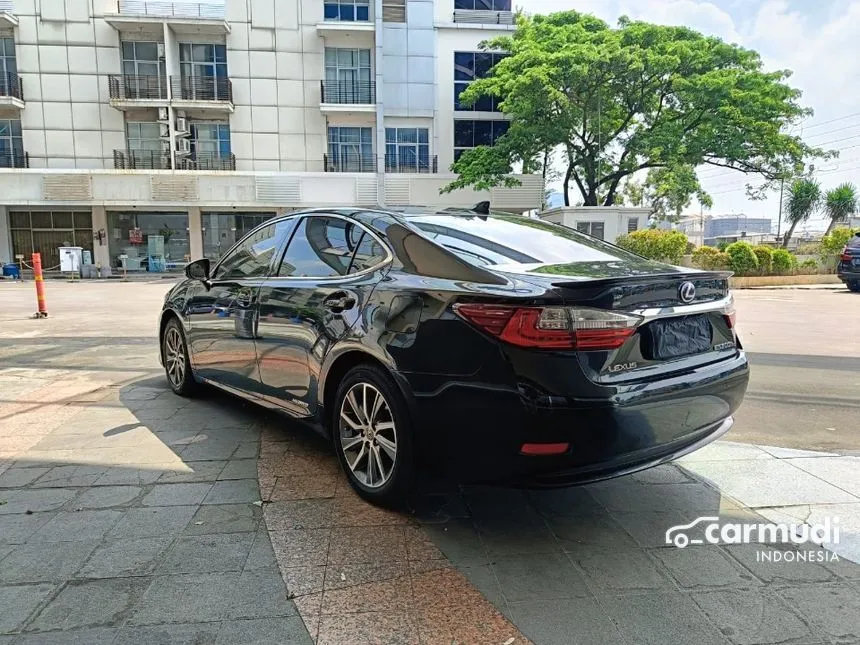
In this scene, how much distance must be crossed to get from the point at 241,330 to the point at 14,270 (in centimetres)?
3016

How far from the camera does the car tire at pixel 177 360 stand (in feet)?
17.5

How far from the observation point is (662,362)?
2.87 meters

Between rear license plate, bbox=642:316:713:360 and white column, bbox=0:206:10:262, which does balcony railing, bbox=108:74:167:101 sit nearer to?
white column, bbox=0:206:10:262

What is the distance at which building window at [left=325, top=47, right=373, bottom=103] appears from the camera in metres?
30.6

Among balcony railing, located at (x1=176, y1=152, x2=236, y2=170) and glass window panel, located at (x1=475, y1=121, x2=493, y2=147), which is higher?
glass window panel, located at (x1=475, y1=121, x2=493, y2=147)

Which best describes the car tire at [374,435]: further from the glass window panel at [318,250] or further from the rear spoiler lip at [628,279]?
the rear spoiler lip at [628,279]

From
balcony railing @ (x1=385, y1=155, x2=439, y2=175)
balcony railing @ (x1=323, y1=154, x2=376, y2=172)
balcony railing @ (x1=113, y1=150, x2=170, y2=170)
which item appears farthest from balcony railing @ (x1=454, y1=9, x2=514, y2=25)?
balcony railing @ (x1=113, y1=150, x2=170, y2=170)

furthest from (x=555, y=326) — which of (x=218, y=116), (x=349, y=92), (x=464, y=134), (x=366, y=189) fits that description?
(x=218, y=116)

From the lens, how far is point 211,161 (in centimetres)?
3062

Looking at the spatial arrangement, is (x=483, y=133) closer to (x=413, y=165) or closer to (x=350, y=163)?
(x=413, y=165)

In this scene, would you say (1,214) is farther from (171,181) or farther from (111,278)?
(171,181)

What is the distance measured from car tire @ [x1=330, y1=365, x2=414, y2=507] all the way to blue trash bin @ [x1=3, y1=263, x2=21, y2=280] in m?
31.1

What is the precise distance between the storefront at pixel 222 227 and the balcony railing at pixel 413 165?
6.54 meters

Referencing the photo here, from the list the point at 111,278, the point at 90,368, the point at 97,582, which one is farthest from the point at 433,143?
the point at 97,582
